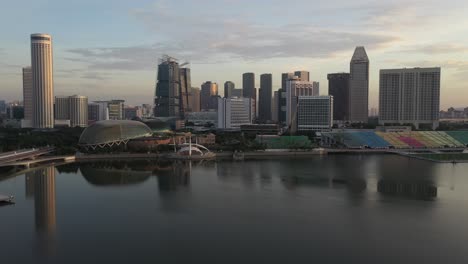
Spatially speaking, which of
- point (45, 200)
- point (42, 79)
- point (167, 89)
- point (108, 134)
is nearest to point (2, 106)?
point (42, 79)

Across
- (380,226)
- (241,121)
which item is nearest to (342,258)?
(380,226)

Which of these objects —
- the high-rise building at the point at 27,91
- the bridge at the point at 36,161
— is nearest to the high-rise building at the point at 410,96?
the bridge at the point at 36,161

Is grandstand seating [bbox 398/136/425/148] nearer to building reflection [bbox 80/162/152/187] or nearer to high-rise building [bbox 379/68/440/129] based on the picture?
high-rise building [bbox 379/68/440/129]

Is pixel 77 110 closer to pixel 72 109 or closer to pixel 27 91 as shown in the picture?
pixel 72 109

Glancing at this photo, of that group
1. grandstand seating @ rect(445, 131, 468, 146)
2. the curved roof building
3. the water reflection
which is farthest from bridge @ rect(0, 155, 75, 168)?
grandstand seating @ rect(445, 131, 468, 146)

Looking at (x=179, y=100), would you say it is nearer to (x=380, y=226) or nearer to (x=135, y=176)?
(x=135, y=176)
